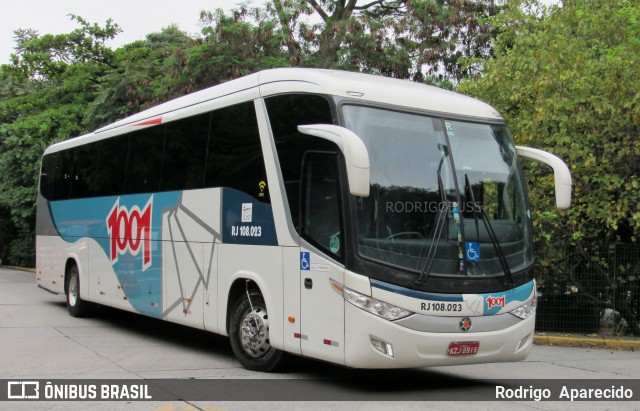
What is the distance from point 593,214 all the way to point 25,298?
14236 mm

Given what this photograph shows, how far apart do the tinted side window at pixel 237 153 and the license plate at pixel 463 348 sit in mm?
2740

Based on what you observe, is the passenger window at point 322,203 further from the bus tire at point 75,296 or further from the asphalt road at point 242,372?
the bus tire at point 75,296

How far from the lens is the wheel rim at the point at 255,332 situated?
9.21 metres

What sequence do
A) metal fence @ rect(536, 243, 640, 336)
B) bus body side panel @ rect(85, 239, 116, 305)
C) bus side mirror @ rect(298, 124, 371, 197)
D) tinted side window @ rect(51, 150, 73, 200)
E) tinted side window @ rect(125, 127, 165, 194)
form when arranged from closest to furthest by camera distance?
bus side mirror @ rect(298, 124, 371, 197) < tinted side window @ rect(125, 127, 165, 194) < bus body side panel @ rect(85, 239, 116, 305) < metal fence @ rect(536, 243, 640, 336) < tinted side window @ rect(51, 150, 73, 200)

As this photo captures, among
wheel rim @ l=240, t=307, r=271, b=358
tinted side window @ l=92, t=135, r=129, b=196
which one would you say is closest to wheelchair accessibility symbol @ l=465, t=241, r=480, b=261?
wheel rim @ l=240, t=307, r=271, b=358

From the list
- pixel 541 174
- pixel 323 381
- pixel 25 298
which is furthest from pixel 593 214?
pixel 25 298

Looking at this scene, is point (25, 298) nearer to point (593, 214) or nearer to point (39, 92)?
point (593, 214)

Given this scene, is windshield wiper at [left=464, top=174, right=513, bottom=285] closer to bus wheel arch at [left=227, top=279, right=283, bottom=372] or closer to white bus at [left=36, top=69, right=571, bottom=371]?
white bus at [left=36, top=69, right=571, bottom=371]

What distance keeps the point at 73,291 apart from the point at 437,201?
1017 cm

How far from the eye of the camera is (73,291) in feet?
52.2

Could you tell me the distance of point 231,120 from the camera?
10094 millimetres

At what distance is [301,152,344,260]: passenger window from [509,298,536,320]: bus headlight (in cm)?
210

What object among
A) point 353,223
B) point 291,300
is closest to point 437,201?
point 353,223

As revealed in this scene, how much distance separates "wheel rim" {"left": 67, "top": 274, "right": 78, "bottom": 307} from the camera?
15.7 m
